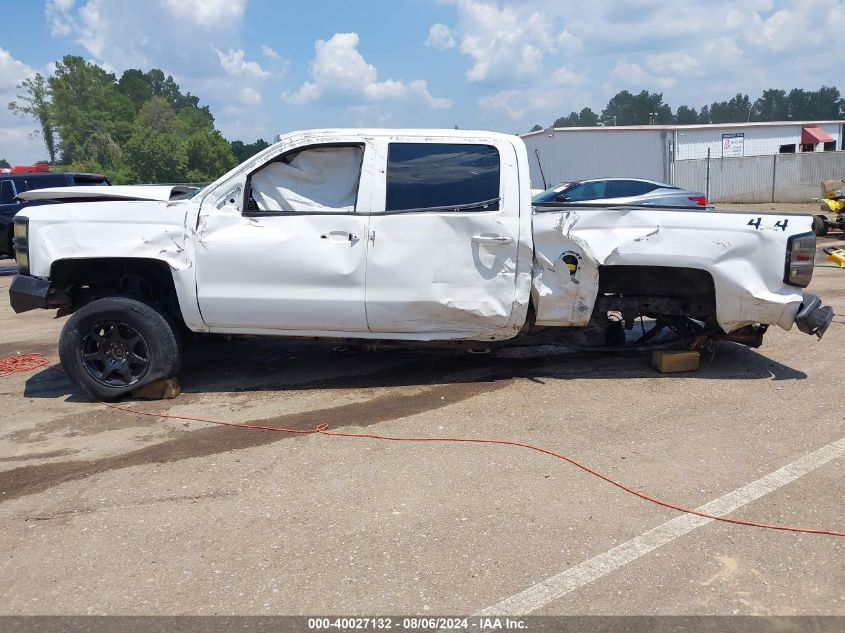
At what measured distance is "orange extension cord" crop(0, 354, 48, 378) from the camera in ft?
22.0

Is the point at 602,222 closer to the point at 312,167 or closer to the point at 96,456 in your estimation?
the point at 312,167

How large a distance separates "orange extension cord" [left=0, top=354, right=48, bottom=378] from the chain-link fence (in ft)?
92.9

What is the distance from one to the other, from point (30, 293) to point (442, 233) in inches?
127

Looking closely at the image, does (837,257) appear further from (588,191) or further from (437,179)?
(437,179)

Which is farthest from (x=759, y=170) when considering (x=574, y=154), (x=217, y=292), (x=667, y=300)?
(x=217, y=292)

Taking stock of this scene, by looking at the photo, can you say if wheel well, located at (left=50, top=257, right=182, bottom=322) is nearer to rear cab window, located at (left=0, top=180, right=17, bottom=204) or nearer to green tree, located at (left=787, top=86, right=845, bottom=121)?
rear cab window, located at (left=0, top=180, right=17, bottom=204)

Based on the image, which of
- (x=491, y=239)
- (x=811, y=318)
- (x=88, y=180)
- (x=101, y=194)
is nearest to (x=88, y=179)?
(x=88, y=180)

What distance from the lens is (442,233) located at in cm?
541

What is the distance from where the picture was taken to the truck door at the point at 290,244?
5.39 m

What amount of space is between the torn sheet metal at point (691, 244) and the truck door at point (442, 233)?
1.19ft

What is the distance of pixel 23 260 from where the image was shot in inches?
219

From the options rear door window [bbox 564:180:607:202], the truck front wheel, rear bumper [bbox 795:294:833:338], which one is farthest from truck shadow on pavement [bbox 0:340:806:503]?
rear door window [bbox 564:180:607:202]

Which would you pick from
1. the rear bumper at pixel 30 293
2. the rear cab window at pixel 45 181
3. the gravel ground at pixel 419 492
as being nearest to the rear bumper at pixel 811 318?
the gravel ground at pixel 419 492

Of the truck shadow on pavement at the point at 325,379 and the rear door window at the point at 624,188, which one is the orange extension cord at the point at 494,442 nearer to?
the truck shadow on pavement at the point at 325,379
